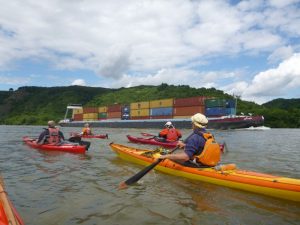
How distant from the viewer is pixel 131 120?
65562mm

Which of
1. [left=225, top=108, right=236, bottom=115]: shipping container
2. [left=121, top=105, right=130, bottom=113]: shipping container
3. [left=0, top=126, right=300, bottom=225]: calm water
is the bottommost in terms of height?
[left=0, top=126, right=300, bottom=225]: calm water

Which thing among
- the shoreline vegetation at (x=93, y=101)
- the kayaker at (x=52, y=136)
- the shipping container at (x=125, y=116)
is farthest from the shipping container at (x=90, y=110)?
the kayaker at (x=52, y=136)

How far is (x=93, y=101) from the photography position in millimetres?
126562

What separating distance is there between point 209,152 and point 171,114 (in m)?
52.6

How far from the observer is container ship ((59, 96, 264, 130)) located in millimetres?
48500

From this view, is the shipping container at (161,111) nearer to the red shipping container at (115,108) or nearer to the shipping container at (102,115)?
the red shipping container at (115,108)

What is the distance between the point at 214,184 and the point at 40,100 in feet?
504

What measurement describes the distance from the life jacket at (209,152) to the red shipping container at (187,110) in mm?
47063

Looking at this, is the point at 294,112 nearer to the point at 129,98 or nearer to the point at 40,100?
the point at 129,98

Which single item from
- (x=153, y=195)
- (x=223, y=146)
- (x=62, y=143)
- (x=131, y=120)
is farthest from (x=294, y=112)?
(x=153, y=195)

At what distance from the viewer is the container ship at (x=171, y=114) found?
48500 millimetres

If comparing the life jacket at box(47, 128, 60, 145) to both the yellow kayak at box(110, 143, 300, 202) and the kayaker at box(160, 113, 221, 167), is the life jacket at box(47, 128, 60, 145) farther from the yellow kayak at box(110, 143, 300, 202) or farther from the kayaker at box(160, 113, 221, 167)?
the kayaker at box(160, 113, 221, 167)

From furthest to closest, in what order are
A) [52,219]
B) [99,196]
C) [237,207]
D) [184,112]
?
[184,112], [99,196], [237,207], [52,219]

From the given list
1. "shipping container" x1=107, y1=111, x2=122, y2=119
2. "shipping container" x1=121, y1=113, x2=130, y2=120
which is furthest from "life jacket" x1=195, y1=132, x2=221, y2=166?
"shipping container" x1=107, y1=111, x2=122, y2=119
